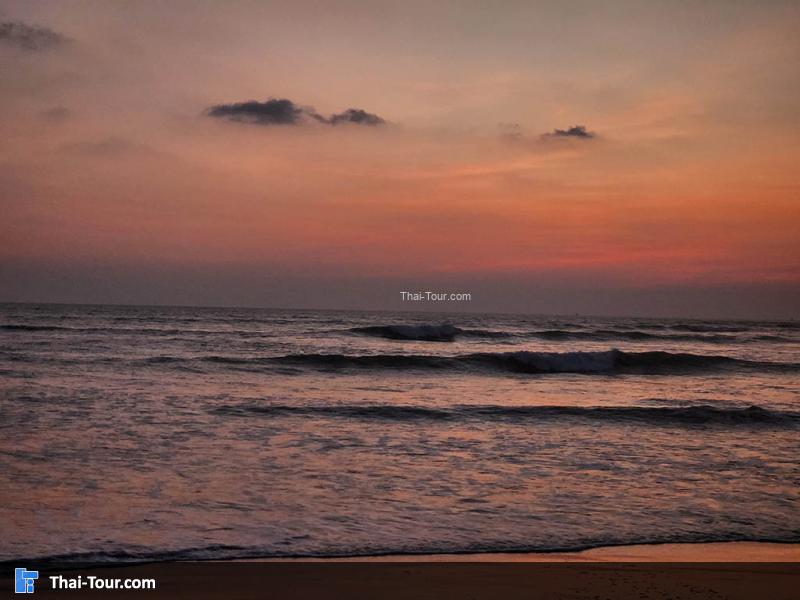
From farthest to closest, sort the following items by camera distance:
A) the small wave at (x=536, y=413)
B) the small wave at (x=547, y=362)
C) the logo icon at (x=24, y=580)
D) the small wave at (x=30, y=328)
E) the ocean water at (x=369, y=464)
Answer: the small wave at (x=30, y=328)
the small wave at (x=547, y=362)
the small wave at (x=536, y=413)
the ocean water at (x=369, y=464)
the logo icon at (x=24, y=580)

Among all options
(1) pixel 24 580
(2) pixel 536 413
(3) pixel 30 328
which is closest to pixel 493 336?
(3) pixel 30 328

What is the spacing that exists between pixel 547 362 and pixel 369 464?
20662 millimetres

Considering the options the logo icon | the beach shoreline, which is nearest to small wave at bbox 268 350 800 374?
the beach shoreline

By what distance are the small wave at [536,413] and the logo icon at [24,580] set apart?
25.8ft

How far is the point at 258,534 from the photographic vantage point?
20.5 feet

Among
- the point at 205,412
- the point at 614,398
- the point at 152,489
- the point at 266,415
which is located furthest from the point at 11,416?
the point at 614,398

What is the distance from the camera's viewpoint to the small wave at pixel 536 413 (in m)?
13.6

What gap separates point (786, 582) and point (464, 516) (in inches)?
111

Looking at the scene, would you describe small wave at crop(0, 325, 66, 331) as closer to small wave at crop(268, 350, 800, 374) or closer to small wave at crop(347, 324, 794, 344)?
small wave at crop(347, 324, 794, 344)

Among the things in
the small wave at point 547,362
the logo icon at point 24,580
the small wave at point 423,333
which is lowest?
the small wave at point 547,362

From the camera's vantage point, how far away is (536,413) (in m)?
14.5

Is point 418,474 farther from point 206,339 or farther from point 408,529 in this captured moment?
point 206,339

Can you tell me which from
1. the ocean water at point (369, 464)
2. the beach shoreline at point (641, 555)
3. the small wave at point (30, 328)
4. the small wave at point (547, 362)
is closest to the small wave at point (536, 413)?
the ocean water at point (369, 464)

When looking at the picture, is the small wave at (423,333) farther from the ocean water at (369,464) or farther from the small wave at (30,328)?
the ocean water at (369,464)
